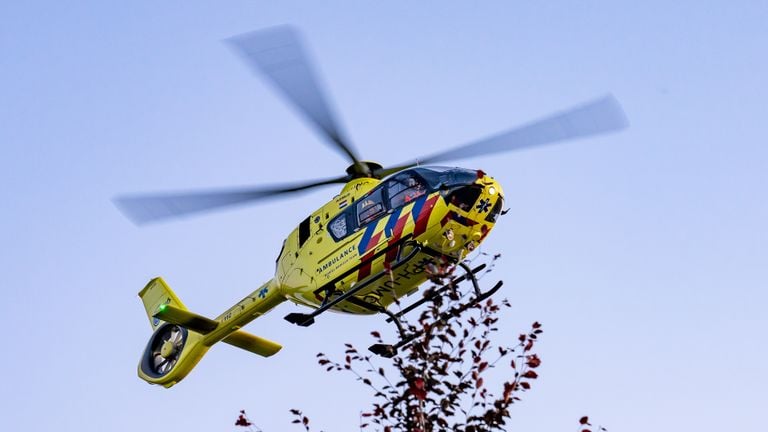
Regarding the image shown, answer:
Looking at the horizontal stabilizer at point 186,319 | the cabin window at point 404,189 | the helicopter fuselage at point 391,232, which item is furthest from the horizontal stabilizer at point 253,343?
the cabin window at point 404,189

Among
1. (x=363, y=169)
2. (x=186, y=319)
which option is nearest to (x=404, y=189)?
(x=363, y=169)

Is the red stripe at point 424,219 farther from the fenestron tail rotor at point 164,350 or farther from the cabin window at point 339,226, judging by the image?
the fenestron tail rotor at point 164,350

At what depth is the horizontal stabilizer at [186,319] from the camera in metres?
19.6

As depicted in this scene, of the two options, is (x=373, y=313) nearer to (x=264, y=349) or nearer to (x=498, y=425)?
(x=264, y=349)

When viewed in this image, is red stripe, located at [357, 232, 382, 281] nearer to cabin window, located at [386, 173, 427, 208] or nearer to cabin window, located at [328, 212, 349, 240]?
cabin window, located at [386, 173, 427, 208]

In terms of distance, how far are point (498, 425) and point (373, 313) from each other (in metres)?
10.4

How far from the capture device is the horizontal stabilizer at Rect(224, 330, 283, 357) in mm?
21312

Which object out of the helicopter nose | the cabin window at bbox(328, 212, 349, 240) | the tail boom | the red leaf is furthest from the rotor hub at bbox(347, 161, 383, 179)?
the red leaf

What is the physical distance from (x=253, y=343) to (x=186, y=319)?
1.97 meters

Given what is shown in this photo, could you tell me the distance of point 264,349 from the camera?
2161 centimetres

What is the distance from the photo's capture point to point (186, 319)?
20047 mm

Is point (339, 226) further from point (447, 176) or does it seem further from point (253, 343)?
point (253, 343)

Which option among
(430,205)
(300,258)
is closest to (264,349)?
(300,258)

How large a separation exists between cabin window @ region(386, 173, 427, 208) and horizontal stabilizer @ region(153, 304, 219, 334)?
537cm
